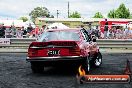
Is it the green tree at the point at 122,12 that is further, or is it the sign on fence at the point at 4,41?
the green tree at the point at 122,12

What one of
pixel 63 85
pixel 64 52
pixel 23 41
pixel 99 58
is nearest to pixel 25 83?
pixel 63 85

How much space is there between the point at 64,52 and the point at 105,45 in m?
11.3

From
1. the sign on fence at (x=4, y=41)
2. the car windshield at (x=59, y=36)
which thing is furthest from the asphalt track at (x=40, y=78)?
the sign on fence at (x=4, y=41)

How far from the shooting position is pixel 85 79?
6.07 meters

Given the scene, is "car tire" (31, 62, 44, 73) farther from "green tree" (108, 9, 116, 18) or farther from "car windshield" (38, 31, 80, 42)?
"green tree" (108, 9, 116, 18)

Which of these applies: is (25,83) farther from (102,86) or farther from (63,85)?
(102,86)

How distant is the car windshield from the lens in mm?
11695

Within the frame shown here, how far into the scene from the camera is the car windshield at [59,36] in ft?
38.4

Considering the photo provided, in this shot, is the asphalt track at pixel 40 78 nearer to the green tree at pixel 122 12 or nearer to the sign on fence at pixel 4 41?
the sign on fence at pixel 4 41

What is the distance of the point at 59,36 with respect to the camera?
1184 cm

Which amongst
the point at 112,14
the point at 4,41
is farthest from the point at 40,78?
the point at 112,14

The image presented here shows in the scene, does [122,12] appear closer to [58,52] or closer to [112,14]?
[112,14]

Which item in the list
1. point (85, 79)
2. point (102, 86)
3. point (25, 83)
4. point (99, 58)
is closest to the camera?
point (85, 79)

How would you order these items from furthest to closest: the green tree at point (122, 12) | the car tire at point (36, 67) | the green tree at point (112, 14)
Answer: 1. the green tree at point (112, 14)
2. the green tree at point (122, 12)
3. the car tire at point (36, 67)
